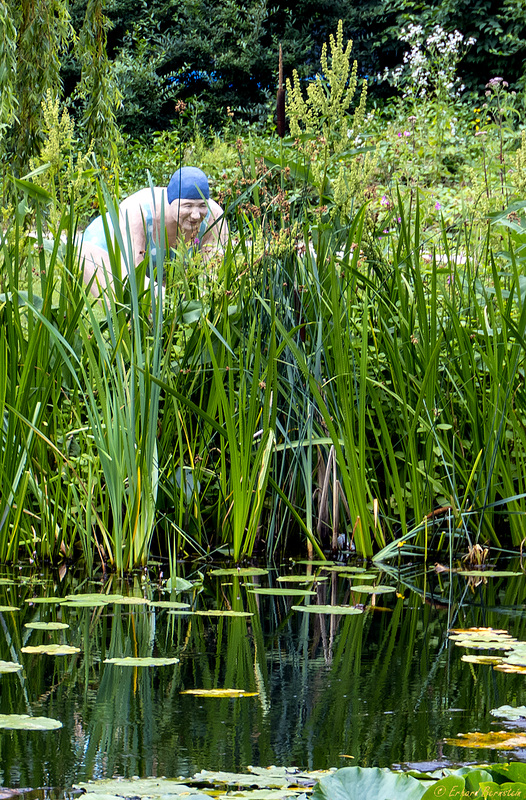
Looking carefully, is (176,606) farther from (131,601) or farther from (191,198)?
(191,198)

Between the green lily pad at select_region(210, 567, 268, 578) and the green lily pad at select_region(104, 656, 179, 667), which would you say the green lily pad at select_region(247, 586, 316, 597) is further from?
the green lily pad at select_region(104, 656, 179, 667)

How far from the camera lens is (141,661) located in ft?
5.79

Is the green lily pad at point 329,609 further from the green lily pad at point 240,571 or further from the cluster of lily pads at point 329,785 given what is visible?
the cluster of lily pads at point 329,785

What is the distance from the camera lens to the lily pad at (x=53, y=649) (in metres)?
1.82

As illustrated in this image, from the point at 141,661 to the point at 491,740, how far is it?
719mm

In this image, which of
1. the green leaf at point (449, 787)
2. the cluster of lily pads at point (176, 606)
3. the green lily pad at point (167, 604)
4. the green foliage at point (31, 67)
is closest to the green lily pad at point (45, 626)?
the cluster of lily pads at point (176, 606)

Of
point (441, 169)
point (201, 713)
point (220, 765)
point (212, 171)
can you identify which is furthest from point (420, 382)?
point (212, 171)

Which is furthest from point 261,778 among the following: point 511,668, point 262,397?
point 262,397

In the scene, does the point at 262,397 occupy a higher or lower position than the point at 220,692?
higher

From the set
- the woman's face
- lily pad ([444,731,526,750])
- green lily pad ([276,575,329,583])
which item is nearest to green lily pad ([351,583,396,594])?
green lily pad ([276,575,329,583])

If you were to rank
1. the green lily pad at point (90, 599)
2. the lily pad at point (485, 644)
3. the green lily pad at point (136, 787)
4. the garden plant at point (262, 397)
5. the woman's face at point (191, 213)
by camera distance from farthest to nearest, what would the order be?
the woman's face at point (191, 213), the garden plant at point (262, 397), the green lily pad at point (90, 599), the lily pad at point (485, 644), the green lily pad at point (136, 787)

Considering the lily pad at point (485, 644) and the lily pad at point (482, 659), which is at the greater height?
the lily pad at point (485, 644)

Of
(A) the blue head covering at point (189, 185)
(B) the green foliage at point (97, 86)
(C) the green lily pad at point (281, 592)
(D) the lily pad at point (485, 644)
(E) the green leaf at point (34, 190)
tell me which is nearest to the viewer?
(D) the lily pad at point (485, 644)

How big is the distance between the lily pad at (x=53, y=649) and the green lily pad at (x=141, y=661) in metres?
0.09
